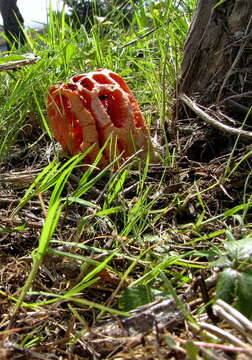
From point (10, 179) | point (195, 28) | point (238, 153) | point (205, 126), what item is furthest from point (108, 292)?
point (195, 28)

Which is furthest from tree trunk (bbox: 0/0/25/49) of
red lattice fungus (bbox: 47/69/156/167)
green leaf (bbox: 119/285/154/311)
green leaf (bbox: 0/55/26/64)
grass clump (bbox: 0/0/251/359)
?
green leaf (bbox: 119/285/154/311)

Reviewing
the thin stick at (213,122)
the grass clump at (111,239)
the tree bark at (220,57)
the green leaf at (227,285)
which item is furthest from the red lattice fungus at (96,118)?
the green leaf at (227,285)

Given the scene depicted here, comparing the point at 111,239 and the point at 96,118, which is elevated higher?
the point at 96,118

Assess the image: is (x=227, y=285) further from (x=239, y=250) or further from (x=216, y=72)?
(x=216, y=72)

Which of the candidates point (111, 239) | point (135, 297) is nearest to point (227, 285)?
point (135, 297)

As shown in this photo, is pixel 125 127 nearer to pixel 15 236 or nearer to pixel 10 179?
pixel 10 179

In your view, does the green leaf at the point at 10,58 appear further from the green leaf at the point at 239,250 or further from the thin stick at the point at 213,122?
the green leaf at the point at 239,250

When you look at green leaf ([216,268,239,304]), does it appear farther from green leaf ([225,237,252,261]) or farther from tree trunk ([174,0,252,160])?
tree trunk ([174,0,252,160])
